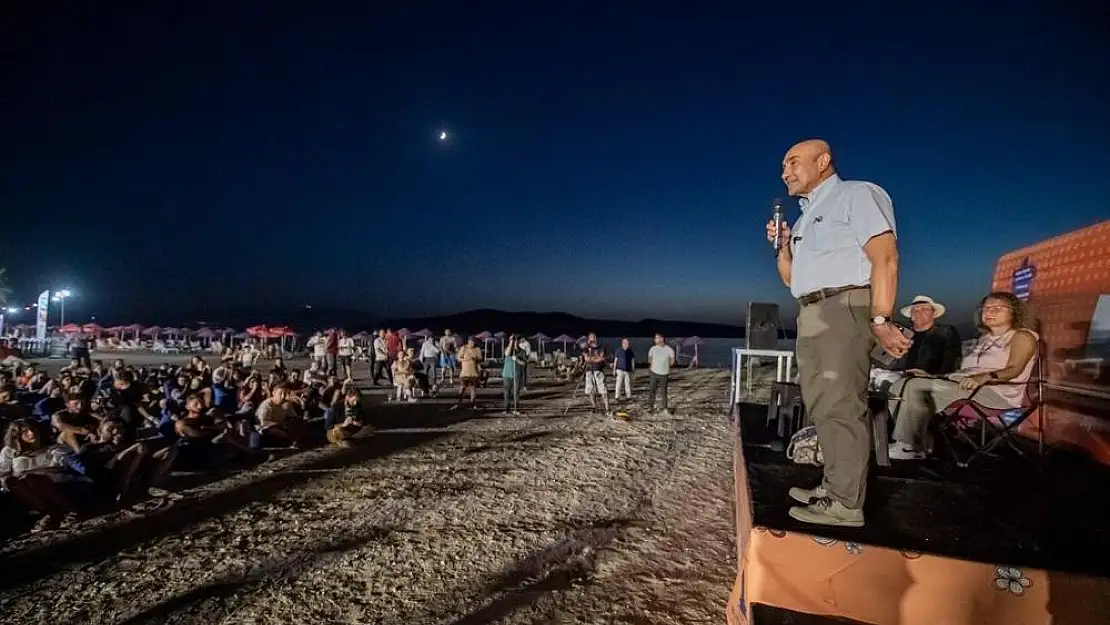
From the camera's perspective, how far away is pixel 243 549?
474 cm

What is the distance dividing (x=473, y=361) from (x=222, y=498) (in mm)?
7788

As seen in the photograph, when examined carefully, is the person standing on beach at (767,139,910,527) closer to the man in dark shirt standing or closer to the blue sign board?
the man in dark shirt standing

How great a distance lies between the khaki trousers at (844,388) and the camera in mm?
2301

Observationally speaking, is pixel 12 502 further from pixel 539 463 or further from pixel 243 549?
pixel 539 463

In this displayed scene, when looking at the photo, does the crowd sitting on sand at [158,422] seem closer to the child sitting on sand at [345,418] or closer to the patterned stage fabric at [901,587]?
the child sitting on sand at [345,418]

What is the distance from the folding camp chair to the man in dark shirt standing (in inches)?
19.8

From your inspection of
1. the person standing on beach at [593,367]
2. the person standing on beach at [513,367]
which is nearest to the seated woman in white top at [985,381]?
the person standing on beach at [593,367]

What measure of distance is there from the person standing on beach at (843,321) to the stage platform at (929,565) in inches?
7.8

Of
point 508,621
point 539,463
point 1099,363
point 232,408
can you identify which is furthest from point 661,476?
point 232,408

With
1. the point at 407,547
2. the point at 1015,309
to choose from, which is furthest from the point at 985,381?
the point at 407,547

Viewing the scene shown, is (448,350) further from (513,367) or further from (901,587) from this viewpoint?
(901,587)

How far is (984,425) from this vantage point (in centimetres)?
413

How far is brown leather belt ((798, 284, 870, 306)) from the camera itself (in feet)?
7.61

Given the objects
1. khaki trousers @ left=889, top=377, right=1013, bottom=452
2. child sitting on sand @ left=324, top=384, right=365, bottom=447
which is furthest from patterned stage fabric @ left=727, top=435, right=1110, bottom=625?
child sitting on sand @ left=324, top=384, right=365, bottom=447
